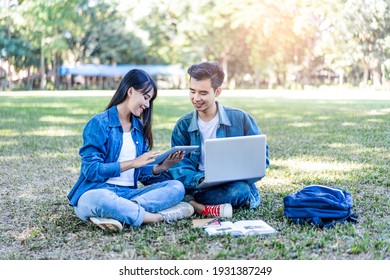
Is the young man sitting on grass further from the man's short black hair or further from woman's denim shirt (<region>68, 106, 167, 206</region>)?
woman's denim shirt (<region>68, 106, 167, 206</region>)

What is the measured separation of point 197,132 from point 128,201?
786 mm

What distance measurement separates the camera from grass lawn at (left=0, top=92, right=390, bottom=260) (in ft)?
9.25

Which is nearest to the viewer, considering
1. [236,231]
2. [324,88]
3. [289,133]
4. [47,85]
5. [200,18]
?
[236,231]

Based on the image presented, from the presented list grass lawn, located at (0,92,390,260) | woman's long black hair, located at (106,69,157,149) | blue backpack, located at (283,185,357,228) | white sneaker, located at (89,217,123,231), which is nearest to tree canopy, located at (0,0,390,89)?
grass lawn, located at (0,92,390,260)

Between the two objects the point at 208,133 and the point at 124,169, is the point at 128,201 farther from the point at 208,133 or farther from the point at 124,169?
the point at 208,133

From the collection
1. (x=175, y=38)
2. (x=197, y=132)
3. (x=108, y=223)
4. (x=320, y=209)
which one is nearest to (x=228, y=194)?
(x=197, y=132)

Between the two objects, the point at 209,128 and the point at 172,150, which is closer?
the point at 172,150

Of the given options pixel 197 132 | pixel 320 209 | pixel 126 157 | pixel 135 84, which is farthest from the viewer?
pixel 197 132

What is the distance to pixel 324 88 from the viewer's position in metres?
25.8

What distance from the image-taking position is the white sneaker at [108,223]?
10.3ft

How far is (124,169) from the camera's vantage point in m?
3.26
